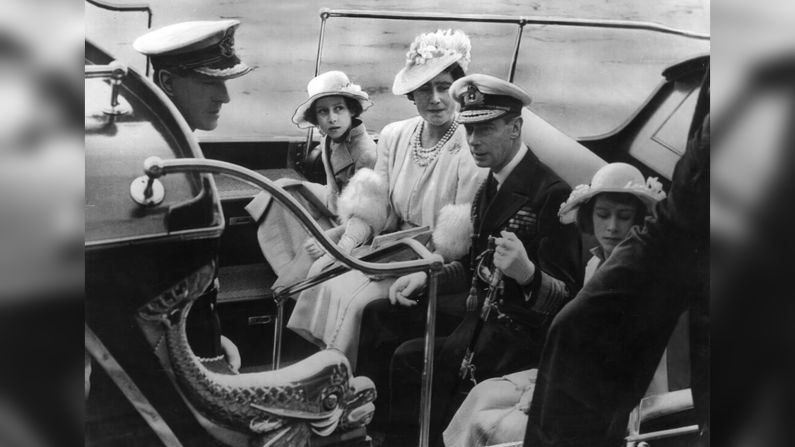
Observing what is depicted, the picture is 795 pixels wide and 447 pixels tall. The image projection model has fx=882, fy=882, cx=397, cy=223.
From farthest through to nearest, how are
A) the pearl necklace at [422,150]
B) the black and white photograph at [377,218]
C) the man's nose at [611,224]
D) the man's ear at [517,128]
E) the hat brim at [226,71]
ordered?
the man's nose at [611,224] < the man's ear at [517,128] < the pearl necklace at [422,150] < the hat brim at [226,71] < the black and white photograph at [377,218]

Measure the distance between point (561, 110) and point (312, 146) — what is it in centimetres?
101

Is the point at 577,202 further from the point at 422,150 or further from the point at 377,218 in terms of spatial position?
the point at 377,218

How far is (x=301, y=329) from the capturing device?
10.5 ft

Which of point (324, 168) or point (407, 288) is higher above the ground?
point (324, 168)

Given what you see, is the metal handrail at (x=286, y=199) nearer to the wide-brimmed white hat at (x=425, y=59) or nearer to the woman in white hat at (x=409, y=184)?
the woman in white hat at (x=409, y=184)

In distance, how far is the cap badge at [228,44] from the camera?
311 cm

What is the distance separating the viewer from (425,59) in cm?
328

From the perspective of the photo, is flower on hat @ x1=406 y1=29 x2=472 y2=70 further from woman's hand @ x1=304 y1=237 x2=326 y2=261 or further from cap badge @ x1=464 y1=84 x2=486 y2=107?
woman's hand @ x1=304 y1=237 x2=326 y2=261

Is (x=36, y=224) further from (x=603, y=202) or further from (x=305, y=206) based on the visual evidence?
(x=603, y=202)

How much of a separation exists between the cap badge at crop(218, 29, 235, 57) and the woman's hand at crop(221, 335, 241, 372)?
101cm

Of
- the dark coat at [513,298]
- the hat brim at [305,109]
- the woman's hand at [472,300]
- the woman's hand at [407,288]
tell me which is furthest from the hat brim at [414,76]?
the woman's hand at [472,300]

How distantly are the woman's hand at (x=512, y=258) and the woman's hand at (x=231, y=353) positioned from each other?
3.35ft

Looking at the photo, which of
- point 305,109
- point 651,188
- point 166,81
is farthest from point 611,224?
point 166,81

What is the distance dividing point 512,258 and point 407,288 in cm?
43
